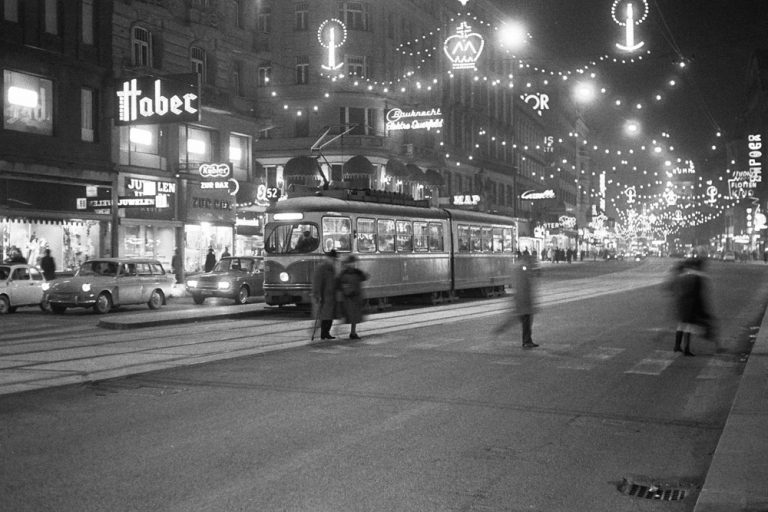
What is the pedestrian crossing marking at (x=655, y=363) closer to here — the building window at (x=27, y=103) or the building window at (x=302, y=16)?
the building window at (x=27, y=103)

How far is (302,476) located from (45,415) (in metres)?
3.90

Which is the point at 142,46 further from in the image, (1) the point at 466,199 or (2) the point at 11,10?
(1) the point at 466,199

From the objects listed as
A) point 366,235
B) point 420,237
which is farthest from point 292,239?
point 420,237

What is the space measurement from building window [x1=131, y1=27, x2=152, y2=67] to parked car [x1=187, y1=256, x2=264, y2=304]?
1144cm

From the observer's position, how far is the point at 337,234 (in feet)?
77.0

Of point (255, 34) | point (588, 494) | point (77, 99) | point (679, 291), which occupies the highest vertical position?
point (255, 34)

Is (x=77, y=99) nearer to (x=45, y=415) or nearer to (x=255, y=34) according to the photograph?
(x=255, y=34)

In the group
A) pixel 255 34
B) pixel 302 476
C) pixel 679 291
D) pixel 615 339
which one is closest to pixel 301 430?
pixel 302 476

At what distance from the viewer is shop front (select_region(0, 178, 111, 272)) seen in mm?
29875

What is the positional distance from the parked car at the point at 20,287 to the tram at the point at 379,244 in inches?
294

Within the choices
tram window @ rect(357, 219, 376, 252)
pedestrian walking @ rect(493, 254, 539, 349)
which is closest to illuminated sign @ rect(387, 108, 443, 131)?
tram window @ rect(357, 219, 376, 252)

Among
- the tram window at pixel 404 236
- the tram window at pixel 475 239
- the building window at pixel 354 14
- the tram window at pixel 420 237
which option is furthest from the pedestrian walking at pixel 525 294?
the building window at pixel 354 14

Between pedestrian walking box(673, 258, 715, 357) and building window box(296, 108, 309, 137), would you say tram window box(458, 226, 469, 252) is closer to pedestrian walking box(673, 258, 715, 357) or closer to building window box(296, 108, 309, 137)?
pedestrian walking box(673, 258, 715, 357)

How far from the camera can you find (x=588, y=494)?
637cm
